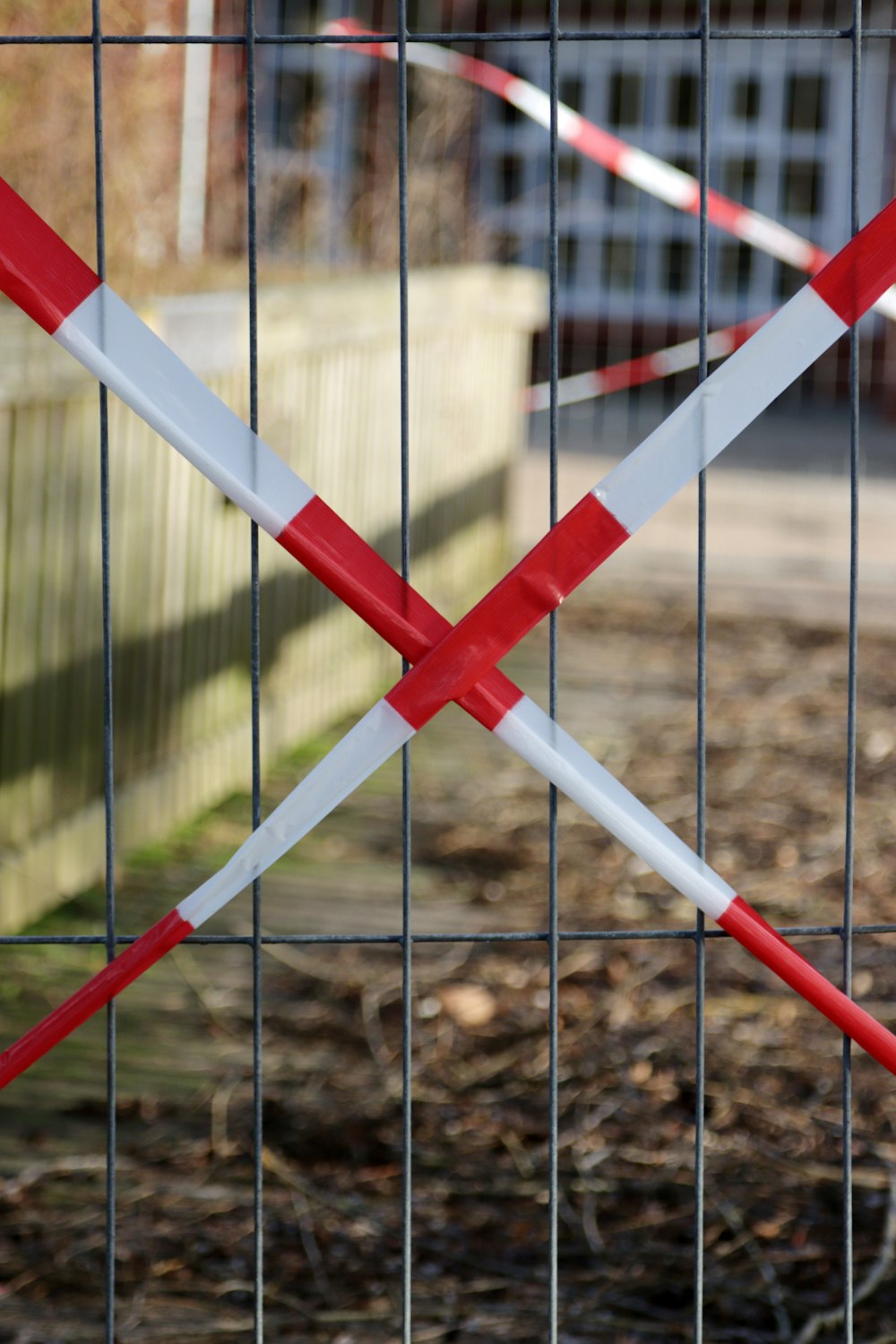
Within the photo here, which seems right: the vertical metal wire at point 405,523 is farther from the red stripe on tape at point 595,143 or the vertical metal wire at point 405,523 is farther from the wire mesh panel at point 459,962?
the red stripe on tape at point 595,143

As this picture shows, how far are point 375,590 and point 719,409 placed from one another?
440 mm

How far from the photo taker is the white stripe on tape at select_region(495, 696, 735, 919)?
1.95m

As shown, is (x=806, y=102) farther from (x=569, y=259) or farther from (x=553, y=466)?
(x=553, y=466)

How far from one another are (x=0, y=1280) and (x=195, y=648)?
2591 millimetres

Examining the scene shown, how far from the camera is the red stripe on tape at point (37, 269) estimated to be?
73.6 inches

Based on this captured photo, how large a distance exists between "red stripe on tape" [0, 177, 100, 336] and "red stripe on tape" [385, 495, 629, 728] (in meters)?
0.56

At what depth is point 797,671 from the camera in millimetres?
7277

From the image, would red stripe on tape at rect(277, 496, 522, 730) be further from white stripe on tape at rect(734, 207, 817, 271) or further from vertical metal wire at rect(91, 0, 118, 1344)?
white stripe on tape at rect(734, 207, 817, 271)

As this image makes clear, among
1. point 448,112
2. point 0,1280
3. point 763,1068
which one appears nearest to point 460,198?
point 448,112

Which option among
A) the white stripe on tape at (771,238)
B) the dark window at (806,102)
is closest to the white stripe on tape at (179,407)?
the white stripe on tape at (771,238)

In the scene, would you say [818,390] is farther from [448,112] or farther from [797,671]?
[797,671]

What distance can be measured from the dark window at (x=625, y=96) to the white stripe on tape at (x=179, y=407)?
16.8 meters

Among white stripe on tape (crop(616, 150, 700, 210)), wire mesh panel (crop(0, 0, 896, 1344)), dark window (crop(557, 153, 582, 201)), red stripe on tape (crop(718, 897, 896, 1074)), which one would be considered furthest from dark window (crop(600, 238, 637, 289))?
red stripe on tape (crop(718, 897, 896, 1074))

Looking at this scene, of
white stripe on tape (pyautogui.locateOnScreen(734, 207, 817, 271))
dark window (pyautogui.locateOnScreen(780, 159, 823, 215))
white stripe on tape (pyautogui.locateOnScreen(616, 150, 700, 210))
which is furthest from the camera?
dark window (pyautogui.locateOnScreen(780, 159, 823, 215))
